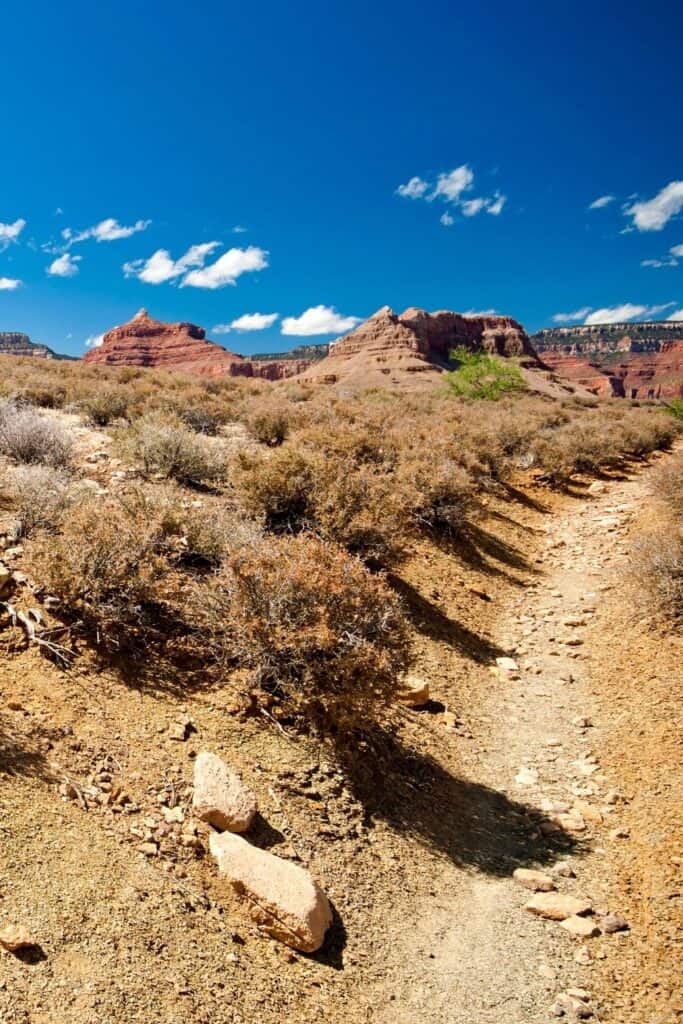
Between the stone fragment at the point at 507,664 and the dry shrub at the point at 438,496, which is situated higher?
the dry shrub at the point at 438,496

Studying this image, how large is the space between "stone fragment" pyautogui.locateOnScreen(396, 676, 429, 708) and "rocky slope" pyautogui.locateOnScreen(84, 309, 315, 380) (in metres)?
129

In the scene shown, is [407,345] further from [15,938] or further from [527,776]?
[15,938]

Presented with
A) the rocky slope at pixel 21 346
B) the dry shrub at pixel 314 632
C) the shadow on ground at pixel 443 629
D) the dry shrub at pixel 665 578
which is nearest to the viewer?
the dry shrub at pixel 314 632

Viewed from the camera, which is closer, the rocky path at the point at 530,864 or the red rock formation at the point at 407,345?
the rocky path at the point at 530,864

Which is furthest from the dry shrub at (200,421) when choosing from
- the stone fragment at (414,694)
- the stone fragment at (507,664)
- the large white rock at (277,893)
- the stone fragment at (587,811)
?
the large white rock at (277,893)

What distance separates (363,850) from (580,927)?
4.48ft

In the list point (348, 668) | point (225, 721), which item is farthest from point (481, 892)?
point (225, 721)

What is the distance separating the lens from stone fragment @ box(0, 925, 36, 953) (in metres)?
2.43

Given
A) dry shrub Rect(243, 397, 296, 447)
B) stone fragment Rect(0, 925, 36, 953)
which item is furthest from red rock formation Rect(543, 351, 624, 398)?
stone fragment Rect(0, 925, 36, 953)

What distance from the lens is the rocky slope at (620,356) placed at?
13475 centimetres

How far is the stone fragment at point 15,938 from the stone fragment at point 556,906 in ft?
9.36

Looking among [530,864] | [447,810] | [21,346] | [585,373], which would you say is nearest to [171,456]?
[447,810]

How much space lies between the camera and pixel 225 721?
13.9 feet

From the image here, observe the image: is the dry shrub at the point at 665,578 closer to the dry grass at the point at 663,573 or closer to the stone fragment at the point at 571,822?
the dry grass at the point at 663,573
